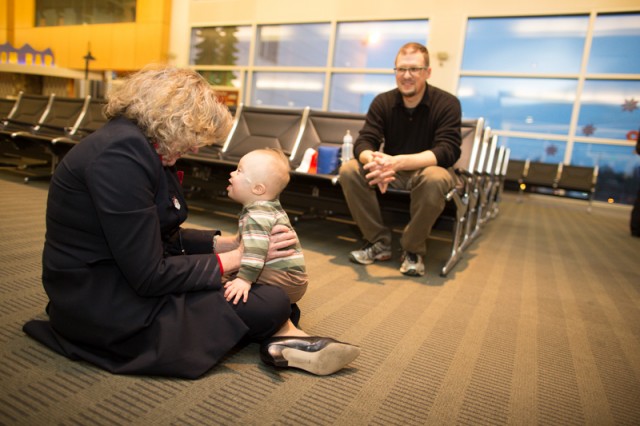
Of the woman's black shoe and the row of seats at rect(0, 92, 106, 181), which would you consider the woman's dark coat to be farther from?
the row of seats at rect(0, 92, 106, 181)

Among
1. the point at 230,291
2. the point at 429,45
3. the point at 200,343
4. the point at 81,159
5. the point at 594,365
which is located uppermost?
the point at 429,45

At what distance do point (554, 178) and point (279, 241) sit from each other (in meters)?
7.85

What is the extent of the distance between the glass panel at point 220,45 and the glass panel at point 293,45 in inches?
17.2

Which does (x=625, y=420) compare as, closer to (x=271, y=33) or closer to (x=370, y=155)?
(x=370, y=155)

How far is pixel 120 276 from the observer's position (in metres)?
1.05

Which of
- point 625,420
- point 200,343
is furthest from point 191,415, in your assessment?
point 625,420

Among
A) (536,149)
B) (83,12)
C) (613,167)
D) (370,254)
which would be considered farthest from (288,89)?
(370,254)

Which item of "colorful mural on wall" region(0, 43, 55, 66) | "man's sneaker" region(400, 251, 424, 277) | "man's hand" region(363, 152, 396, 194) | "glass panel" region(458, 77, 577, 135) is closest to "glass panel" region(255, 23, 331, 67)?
"glass panel" region(458, 77, 577, 135)

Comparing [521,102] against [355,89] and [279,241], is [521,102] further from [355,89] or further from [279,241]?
[279,241]

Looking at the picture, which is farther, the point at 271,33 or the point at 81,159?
the point at 271,33

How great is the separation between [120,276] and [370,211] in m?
1.77

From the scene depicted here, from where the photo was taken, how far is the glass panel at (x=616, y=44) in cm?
712

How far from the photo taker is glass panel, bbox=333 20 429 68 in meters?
8.73

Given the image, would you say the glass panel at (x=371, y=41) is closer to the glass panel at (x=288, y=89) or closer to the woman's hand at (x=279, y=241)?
the glass panel at (x=288, y=89)
